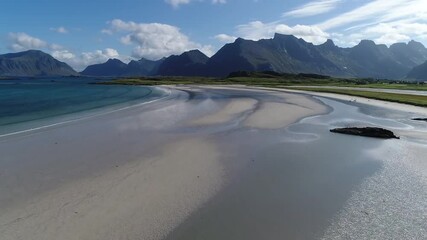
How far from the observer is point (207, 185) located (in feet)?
43.4

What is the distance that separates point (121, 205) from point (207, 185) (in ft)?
11.2

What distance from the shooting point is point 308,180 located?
45.4 feet

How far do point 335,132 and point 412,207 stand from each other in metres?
14.2

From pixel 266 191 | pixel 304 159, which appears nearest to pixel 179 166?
pixel 266 191

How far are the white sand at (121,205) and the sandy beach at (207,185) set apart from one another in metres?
0.03

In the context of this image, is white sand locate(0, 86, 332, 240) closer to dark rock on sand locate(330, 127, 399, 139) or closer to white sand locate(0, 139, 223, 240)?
white sand locate(0, 139, 223, 240)

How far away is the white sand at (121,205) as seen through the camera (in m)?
9.39

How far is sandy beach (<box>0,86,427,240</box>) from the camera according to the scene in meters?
9.56

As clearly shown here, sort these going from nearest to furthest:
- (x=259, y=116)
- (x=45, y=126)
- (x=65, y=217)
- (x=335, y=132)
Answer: (x=65, y=217) < (x=335, y=132) < (x=45, y=126) < (x=259, y=116)

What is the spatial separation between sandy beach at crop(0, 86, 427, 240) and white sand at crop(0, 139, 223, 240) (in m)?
0.03

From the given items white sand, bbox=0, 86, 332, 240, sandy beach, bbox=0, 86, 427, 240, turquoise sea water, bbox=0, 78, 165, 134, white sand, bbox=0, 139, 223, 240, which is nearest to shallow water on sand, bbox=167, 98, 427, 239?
sandy beach, bbox=0, 86, 427, 240

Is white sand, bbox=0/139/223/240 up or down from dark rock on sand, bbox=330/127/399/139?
up

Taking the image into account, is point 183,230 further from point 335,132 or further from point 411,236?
point 335,132

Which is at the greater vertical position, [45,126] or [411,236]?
[411,236]
